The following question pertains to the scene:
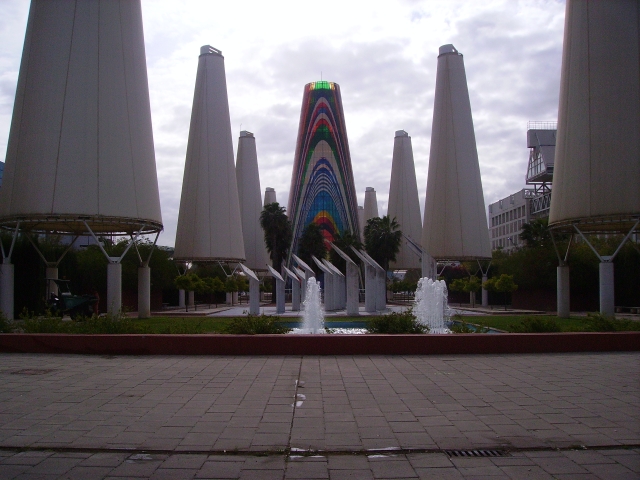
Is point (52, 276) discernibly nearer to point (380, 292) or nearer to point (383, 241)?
point (380, 292)

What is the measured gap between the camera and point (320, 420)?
22.2ft

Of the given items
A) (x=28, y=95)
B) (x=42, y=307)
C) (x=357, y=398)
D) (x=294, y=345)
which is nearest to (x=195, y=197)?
(x=42, y=307)

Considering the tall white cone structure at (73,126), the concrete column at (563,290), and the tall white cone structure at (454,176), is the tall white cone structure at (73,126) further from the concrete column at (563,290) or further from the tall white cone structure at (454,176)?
the tall white cone structure at (454,176)

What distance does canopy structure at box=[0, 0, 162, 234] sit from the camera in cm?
2038

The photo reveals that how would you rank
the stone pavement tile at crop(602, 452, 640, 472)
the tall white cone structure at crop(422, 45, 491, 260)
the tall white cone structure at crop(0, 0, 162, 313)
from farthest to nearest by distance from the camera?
the tall white cone structure at crop(422, 45, 491, 260) < the tall white cone structure at crop(0, 0, 162, 313) < the stone pavement tile at crop(602, 452, 640, 472)

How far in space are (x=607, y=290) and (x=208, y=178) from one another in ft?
80.9

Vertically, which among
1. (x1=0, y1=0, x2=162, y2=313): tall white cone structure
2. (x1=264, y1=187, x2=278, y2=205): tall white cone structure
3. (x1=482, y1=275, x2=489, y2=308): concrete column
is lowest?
(x1=482, y1=275, x2=489, y2=308): concrete column

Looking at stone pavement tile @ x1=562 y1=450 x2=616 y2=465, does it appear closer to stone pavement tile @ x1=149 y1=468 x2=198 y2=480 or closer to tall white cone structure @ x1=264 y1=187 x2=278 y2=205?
stone pavement tile @ x1=149 y1=468 x2=198 y2=480

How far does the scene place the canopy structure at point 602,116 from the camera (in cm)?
2098

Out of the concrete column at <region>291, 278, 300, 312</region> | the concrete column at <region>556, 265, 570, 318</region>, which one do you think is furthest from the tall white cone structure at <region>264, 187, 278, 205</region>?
the concrete column at <region>556, 265, 570, 318</region>

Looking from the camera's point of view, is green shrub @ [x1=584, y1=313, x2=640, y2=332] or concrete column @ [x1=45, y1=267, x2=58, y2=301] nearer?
green shrub @ [x1=584, y1=313, x2=640, y2=332]

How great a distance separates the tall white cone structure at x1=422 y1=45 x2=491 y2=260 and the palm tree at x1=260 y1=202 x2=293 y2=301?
17325 millimetres

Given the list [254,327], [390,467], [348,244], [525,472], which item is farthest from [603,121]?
[348,244]

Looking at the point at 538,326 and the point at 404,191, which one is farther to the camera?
the point at 404,191
